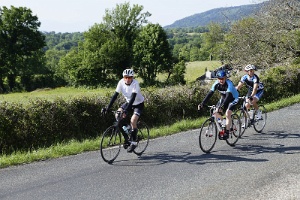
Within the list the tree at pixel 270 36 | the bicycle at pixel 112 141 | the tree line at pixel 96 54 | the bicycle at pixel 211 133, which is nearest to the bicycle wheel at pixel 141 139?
the bicycle at pixel 112 141

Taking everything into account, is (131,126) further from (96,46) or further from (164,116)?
(96,46)

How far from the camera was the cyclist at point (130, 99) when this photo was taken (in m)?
8.44

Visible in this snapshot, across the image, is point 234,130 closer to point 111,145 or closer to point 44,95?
point 111,145

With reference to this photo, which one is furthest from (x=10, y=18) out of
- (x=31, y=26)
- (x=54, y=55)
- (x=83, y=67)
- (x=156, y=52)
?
(x=54, y=55)

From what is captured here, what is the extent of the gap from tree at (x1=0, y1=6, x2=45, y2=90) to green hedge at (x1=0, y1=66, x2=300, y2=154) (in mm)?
53370

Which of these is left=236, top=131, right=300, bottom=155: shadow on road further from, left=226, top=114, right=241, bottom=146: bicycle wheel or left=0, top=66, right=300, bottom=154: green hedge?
left=0, top=66, right=300, bottom=154: green hedge

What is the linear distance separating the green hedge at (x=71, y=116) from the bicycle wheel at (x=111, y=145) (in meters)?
2.70

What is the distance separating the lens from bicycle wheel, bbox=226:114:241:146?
984 centimetres

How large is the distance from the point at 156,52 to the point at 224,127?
59229 mm

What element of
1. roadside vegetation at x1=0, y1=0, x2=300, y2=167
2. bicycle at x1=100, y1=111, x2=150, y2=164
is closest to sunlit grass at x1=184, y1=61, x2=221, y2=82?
roadside vegetation at x1=0, y1=0, x2=300, y2=167

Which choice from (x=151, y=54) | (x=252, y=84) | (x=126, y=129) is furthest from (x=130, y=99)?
(x=151, y=54)

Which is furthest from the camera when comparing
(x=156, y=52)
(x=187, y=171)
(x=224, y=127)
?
(x=156, y=52)

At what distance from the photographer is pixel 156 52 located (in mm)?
67875

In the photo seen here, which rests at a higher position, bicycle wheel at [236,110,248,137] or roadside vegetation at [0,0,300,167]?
roadside vegetation at [0,0,300,167]
